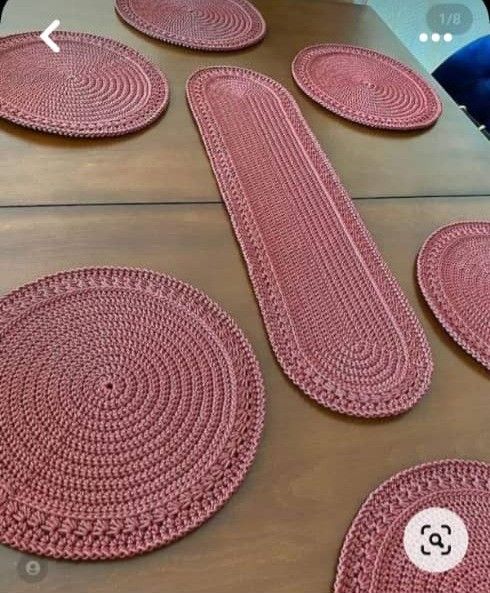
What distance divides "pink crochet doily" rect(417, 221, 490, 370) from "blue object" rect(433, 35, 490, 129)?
25.9 inches

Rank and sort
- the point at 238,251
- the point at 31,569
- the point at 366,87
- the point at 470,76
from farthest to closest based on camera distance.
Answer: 1. the point at 470,76
2. the point at 366,87
3. the point at 238,251
4. the point at 31,569

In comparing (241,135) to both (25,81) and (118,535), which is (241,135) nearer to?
(25,81)

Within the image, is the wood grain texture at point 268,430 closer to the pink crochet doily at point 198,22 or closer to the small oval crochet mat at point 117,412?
the small oval crochet mat at point 117,412

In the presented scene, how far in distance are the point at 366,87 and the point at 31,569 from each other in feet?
2.94

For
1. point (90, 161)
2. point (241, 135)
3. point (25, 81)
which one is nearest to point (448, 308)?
point (241, 135)

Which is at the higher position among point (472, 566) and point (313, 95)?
point (313, 95)

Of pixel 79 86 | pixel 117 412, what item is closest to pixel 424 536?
pixel 117 412

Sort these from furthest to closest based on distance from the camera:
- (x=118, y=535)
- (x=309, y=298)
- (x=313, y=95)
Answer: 1. (x=313, y=95)
2. (x=309, y=298)
3. (x=118, y=535)

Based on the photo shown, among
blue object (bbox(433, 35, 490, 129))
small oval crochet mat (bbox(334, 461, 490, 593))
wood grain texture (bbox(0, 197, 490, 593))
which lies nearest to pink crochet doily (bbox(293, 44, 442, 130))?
wood grain texture (bbox(0, 197, 490, 593))

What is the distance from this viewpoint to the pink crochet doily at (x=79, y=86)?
89 centimetres

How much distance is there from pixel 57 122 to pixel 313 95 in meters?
0.41

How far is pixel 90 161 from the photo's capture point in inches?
34.3

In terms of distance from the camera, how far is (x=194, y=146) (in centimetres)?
94

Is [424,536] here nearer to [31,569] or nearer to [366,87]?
[31,569]
